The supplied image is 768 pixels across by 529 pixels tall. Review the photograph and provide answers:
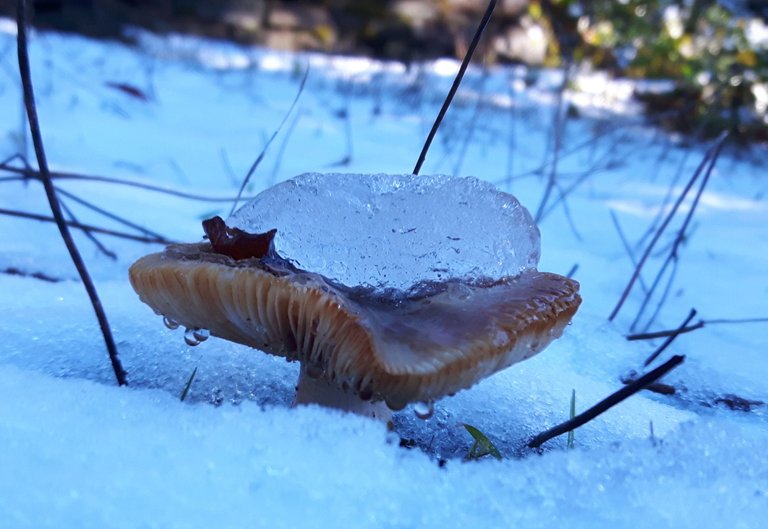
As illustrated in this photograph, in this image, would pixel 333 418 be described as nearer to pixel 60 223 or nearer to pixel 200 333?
pixel 200 333

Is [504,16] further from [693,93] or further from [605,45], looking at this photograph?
[693,93]

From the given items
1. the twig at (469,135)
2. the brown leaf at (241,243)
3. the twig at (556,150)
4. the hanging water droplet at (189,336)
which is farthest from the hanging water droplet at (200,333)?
the twig at (469,135)

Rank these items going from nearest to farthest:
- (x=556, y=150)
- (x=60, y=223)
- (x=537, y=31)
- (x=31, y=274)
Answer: (x=60, y=223) → (x=31, y=274) → (x=556, y=150) → (x=537, y=31)

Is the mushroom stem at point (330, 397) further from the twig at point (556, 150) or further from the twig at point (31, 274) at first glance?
the twig at point (556, 150)

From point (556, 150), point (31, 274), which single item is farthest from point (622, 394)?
point (556, 150)

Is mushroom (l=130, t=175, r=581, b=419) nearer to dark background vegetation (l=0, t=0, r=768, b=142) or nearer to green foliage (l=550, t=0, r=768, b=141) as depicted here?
dark background vegetation (l=0, t=0, r=768, b=142)

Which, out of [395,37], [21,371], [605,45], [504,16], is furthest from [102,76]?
[504,16]
